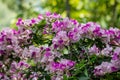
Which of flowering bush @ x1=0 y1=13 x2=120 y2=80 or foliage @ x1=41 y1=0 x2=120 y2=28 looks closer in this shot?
flowering bush @ x1=0 y1=13 x2=120 y2=80

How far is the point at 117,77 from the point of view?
2.29 metres

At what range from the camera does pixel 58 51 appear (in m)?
2.44

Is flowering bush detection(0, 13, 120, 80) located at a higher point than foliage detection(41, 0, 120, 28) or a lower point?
lower

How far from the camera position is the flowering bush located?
2.28m

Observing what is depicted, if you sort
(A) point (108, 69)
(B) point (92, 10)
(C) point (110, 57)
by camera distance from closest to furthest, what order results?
(A) point (108, 69), (C) point (110, 57), (B) point (92, 10)

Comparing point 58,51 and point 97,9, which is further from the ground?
point 97,9

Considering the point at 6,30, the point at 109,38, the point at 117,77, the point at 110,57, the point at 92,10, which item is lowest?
the point at 117,77

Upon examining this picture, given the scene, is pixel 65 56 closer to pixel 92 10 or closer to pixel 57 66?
pixel 57 66

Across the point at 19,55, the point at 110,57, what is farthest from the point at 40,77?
the point at 110,57

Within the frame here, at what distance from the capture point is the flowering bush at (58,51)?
228cm

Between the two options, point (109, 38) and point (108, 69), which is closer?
point (108, 69)

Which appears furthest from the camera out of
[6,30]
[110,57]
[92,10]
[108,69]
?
[92,10]

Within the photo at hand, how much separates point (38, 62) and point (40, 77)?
0.10 meters

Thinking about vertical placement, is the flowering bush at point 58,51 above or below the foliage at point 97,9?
below
